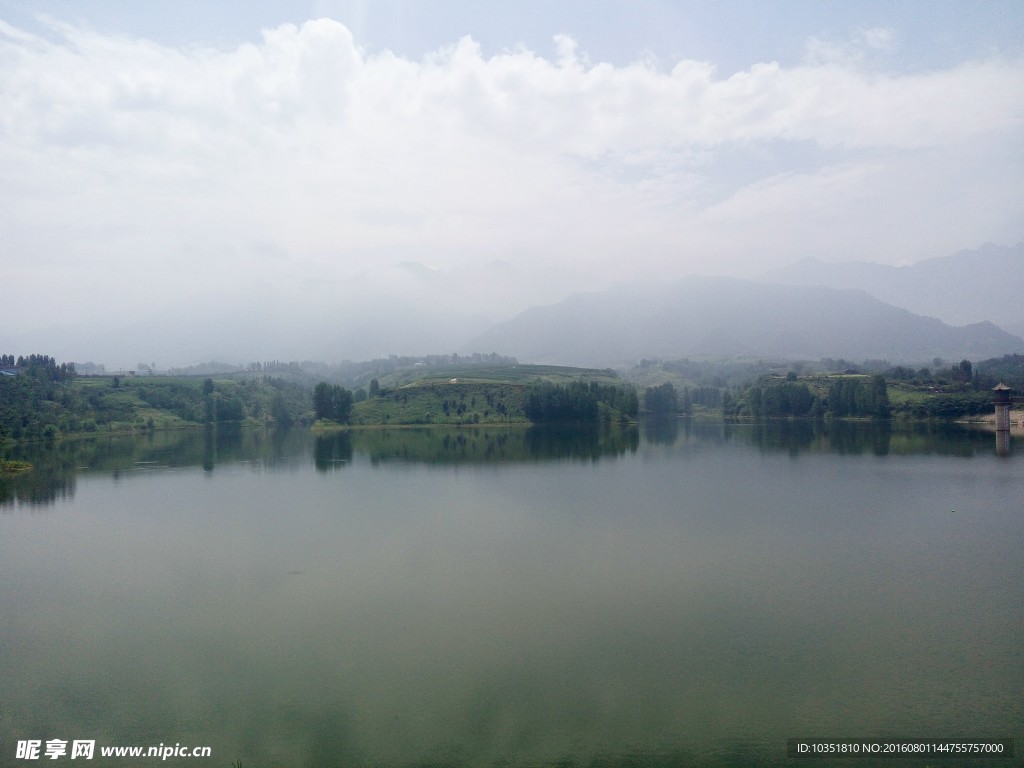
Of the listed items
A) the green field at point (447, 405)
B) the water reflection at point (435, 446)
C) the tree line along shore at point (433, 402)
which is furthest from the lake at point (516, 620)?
the green field at point (447, 405)

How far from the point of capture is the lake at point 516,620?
1284 cm

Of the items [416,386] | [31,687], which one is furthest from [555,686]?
[416,386]

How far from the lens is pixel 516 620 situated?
1839 centimetres

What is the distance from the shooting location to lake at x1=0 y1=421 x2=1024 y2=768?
12.8 meters

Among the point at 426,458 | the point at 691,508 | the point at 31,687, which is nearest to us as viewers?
the point at 31,687

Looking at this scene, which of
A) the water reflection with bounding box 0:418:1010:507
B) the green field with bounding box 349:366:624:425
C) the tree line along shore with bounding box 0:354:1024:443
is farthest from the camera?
the green field with bounding box 349:366:624:425

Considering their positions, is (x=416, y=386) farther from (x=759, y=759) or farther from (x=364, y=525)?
(x=759, y=759)

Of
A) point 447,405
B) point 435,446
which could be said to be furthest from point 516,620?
point 447,405

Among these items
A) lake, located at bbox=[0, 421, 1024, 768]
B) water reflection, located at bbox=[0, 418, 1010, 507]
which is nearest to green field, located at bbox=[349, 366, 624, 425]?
water reflection, located at bbox=[0, 418, 1010, 507]

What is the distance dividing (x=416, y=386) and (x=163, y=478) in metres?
54.1

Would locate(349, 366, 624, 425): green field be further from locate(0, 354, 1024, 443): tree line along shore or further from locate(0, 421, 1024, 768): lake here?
locate(0, 421, 1024, 768): lake

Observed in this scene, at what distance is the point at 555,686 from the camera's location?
47.2ft

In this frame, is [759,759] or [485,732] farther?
[485,732]

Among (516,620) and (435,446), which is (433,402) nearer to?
(435,446)
